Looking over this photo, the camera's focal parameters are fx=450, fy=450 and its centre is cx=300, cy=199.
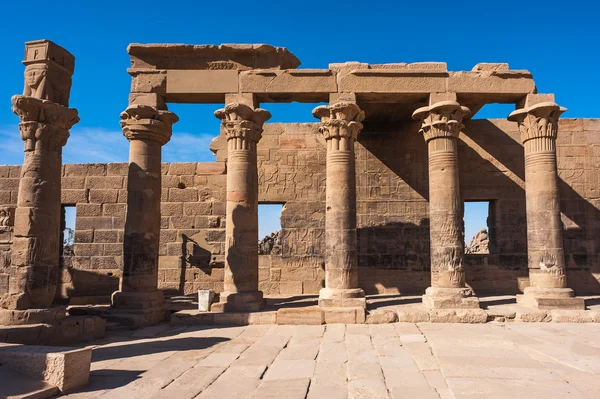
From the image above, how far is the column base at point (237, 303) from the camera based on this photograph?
10.2m

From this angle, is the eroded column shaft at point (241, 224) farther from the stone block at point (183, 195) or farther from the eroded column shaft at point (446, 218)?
the eroded column shaft at point (446, 218)

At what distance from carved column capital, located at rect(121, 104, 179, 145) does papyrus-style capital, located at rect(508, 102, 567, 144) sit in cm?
888

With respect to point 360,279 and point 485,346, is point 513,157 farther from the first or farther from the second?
point 485,346

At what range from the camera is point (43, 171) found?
8258mm

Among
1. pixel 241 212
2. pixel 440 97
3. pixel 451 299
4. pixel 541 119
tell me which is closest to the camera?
pixel 451 299

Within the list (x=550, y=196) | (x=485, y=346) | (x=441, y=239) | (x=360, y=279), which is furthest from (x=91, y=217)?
(x=550, y=196)

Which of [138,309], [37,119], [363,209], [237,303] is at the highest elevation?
[37,119]

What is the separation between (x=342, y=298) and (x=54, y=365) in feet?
20.6

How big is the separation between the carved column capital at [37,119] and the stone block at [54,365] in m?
4.34

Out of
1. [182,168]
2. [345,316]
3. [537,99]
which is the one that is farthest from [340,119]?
[182,168]

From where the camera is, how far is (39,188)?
8.17m

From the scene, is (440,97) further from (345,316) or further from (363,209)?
(345,316)

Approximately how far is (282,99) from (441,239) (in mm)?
5218

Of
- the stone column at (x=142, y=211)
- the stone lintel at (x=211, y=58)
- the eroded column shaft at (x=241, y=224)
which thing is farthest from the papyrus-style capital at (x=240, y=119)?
the stone column at (x=142, y=211)
